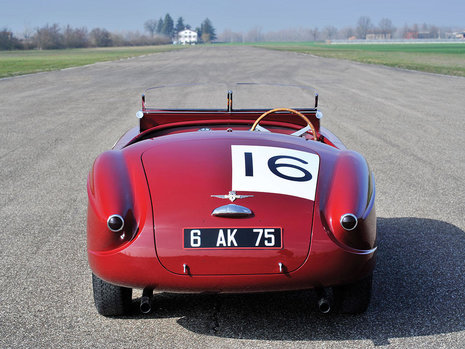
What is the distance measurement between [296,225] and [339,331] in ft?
2.23

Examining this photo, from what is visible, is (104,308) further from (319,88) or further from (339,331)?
(319,88)

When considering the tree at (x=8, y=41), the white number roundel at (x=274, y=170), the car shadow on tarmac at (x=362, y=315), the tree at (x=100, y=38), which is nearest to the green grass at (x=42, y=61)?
the tree at (x=8, y=41)

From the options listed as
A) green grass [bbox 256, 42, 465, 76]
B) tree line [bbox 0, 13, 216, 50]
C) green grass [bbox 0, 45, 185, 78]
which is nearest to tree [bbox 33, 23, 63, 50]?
tree line [bbox 0, 13, 216, 50]

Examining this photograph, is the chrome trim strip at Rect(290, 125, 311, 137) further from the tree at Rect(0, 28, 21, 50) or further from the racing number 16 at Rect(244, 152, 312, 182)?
the tree at Rect(0, 28, 21, 50)

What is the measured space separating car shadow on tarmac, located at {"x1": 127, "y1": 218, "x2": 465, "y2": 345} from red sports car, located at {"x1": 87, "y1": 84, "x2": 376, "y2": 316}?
183 millimetres

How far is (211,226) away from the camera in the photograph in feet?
9.31

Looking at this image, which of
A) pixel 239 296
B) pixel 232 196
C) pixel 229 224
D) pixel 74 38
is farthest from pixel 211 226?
pixel 74 38

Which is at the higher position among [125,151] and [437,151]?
[125,151]

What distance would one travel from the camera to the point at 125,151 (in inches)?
137

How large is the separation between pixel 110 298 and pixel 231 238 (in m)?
0.84

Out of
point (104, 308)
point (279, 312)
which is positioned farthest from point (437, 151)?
point (104, 308)

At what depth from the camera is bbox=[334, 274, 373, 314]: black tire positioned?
3166mm

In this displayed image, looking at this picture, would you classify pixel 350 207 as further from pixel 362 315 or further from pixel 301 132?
pixel 301 132

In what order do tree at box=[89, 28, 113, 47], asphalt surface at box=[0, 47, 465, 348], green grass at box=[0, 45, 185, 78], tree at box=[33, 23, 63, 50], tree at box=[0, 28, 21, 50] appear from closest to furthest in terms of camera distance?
asphalt surface at box=[0, 47, 465, 348] → green grass at box=[0, 45, 185, 78] → tree at box=[0, 28, 21, 50] → tree at box=[33, 23, 63, 50] → tree at box=[89, 28, 113, 47]
